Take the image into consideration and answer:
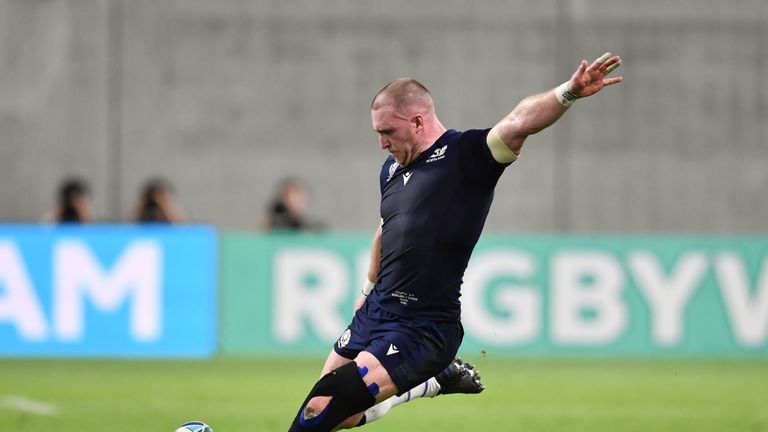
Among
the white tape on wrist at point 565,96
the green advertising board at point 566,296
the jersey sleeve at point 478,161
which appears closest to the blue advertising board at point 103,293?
the green advertising board at point 566,296

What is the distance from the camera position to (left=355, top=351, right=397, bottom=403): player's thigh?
686 cm

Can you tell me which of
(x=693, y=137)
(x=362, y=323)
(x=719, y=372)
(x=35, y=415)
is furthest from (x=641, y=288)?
(x=362, y=323)

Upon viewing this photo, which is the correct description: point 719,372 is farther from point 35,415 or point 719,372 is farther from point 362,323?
point 362,323

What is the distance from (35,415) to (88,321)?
4.47m

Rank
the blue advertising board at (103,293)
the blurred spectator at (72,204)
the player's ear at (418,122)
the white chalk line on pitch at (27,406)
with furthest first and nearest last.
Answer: the blurred spectator at (72,204) → the blue advertising board at (103,293) → the white chalk line on pitch at (27,406) → the player's ear at (418,122)

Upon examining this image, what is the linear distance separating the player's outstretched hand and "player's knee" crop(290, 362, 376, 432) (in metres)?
1.83

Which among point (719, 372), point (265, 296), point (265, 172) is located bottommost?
point (719, 372)

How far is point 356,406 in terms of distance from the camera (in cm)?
685

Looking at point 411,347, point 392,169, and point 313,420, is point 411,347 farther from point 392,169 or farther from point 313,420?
point 392,169

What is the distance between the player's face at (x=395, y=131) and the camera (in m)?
7.00

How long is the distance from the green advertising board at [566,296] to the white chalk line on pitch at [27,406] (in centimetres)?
395

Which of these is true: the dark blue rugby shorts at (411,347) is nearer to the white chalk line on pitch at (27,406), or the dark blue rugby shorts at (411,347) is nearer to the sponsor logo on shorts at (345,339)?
the sponsor logo on shorts at (345,339)

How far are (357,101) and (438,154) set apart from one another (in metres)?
14.2

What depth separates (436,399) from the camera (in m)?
13.3
